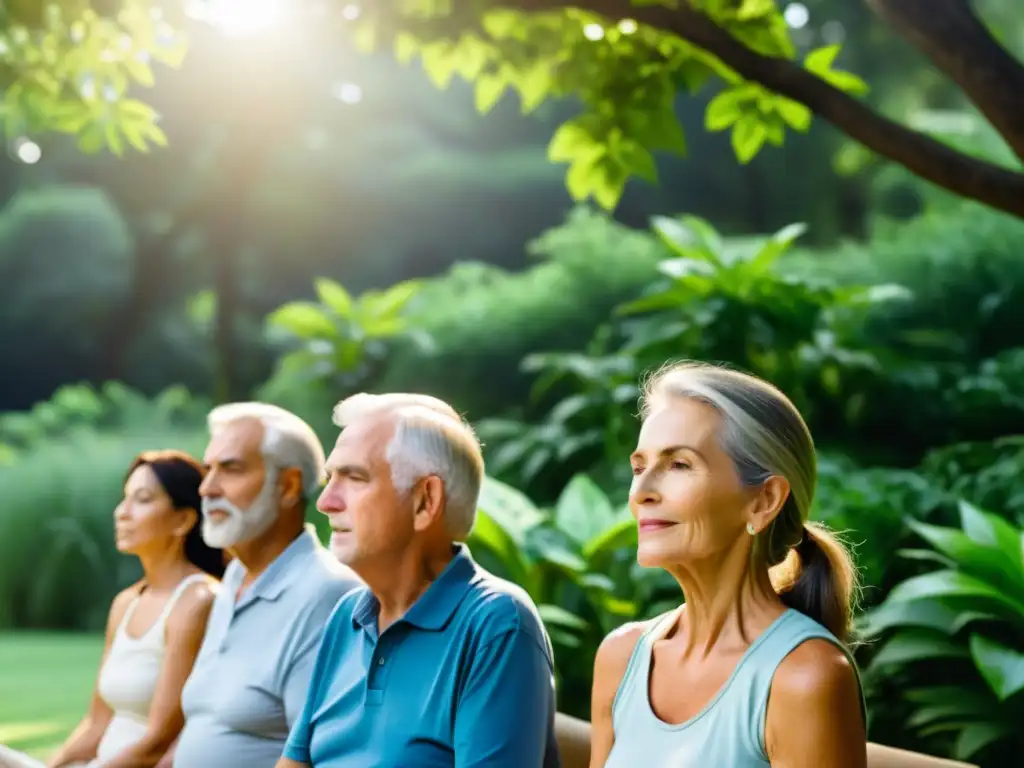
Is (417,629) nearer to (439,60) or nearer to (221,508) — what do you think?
(221,508)

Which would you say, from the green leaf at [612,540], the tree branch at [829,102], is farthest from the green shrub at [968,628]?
the tree branch at [829,102]

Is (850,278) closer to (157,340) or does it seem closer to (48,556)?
(48,556)

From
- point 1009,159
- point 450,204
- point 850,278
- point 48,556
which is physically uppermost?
point 450,204

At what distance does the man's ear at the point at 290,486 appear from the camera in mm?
2633

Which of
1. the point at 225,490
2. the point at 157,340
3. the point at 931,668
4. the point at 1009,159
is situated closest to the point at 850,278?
the point at 1009,159

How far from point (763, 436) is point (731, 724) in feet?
1.11

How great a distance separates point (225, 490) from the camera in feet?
8.54

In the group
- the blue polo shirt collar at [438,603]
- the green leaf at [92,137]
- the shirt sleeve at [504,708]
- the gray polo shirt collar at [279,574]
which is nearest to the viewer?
the shirt sleeve at [504,708]

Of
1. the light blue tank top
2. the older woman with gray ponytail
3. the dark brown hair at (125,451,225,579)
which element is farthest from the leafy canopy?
the light blue tank top

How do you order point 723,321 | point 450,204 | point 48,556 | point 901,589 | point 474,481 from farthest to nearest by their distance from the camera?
point 450,204 → point 48,556 → point 723,321 → point 901,589 → point 474,481

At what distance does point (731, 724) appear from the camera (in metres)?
1.46

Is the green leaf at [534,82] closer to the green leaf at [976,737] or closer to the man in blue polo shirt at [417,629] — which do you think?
the man in blue polo shirt at [417,629]

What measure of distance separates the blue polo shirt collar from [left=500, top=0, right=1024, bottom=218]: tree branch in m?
1.33

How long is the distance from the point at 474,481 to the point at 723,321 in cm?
324
